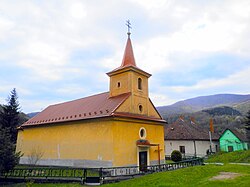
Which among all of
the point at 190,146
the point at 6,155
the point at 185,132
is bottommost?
the point at 6,155

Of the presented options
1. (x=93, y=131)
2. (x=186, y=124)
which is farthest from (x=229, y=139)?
(x=93, y=131)

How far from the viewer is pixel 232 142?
37844 mm

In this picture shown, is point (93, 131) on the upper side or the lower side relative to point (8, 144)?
upper

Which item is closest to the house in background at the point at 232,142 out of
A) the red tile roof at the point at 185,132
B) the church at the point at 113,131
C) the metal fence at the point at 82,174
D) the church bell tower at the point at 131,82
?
the red tile roof at the point at 185,132

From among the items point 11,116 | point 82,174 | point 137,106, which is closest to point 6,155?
point 82,174

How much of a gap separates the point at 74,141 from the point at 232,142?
29.7m

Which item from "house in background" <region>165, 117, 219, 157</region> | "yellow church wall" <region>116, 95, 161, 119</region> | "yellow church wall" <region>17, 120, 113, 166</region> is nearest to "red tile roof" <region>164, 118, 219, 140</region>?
"house in background" <region>165, 117, 219, 157</region>

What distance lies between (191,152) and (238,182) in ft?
77.0

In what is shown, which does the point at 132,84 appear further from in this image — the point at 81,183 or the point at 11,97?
the point at 11,97

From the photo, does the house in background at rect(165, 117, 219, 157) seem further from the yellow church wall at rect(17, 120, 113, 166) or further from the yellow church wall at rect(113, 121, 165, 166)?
the yellow church wall at rect(17, 120, 113, 166)

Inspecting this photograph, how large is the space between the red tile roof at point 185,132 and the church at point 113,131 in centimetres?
1403

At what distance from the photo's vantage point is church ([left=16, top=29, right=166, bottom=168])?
58.6ft

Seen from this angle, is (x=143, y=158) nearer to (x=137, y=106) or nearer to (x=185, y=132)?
(x=137, y=106)

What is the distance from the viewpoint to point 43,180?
52.6 feet
